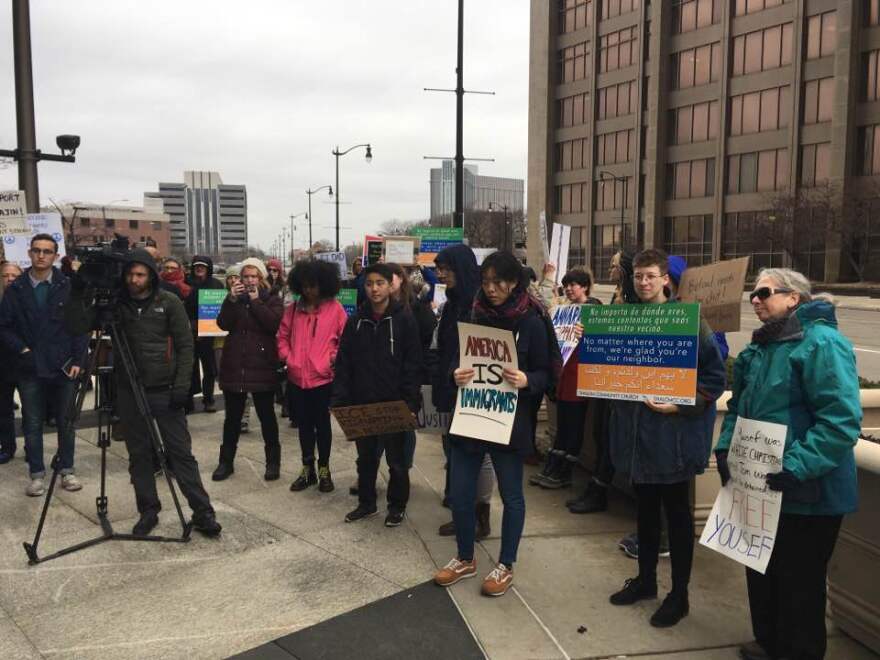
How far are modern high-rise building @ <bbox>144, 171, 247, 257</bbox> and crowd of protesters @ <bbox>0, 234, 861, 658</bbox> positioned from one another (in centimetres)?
11552

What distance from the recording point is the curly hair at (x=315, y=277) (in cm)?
590

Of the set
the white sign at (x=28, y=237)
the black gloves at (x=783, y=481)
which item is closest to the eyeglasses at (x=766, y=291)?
the black gloves at (x=783, y=481)

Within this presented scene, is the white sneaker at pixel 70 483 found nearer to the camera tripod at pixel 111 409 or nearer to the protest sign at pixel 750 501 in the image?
the camera tripod at pixel 111 409

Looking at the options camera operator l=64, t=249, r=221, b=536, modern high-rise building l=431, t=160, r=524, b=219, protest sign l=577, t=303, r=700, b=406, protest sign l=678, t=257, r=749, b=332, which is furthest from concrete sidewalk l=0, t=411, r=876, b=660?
modern high-rise building l=431, t=160, r=524, b=219

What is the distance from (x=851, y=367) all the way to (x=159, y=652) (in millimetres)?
3355

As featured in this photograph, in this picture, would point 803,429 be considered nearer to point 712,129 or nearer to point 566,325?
point 566,325

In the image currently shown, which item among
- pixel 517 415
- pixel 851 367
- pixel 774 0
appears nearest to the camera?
pixel 851 367

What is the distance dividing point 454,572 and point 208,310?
5657 mm

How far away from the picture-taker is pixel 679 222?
198ft

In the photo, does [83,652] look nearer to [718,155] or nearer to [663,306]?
[663,306]

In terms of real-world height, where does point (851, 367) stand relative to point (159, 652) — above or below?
above

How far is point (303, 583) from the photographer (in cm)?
430

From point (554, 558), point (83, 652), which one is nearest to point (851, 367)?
point (554, 558)

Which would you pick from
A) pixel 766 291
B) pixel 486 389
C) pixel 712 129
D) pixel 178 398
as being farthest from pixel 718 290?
pixel 712 129
